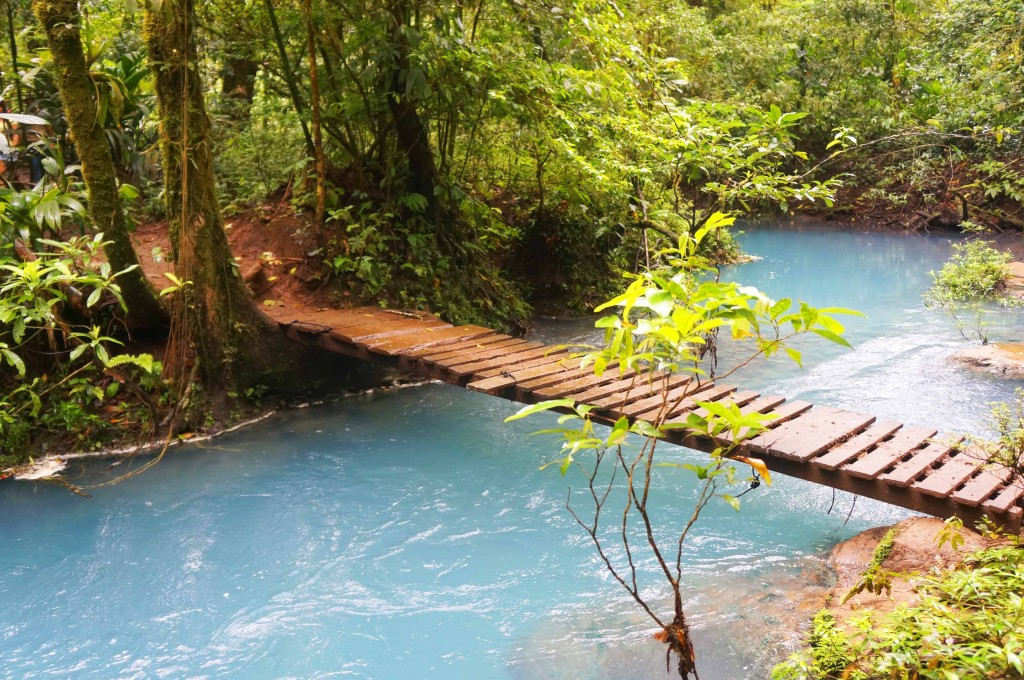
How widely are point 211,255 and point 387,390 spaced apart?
1.89 m

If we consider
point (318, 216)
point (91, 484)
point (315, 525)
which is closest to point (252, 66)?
point (318, 216)

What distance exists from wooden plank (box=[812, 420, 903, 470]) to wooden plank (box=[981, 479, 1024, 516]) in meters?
0.59

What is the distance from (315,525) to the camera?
4617 millimetres

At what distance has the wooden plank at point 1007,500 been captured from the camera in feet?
10.7

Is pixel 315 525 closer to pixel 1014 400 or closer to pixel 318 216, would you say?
pixel 318 216

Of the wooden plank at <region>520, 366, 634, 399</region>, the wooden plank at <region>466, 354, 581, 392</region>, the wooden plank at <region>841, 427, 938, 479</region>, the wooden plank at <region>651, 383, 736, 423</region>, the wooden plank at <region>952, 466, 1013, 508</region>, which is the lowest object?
the wooden plank at <region>952, 466, 1013, 508</region>

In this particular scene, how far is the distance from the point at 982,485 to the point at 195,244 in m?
4.94

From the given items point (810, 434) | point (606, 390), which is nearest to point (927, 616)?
point (810, 434)

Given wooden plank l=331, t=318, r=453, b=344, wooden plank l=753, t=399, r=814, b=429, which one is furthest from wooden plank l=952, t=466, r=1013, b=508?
wooden plank l=331, t=318, r=453, b=344

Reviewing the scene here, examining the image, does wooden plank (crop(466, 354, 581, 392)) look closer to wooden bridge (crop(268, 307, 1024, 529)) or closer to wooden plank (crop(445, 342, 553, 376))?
wooden bridge (crop(268, 307, 1024, 529))

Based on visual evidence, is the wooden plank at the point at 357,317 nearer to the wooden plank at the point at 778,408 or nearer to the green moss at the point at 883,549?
the wooden plank at the point at 778,408

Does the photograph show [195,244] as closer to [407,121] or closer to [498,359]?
[498,359]

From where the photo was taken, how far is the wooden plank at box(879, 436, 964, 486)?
3460mm

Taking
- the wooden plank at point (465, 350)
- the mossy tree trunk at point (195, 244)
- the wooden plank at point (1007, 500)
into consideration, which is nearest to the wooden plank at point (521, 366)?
the wooden plank at point (465, 350)
